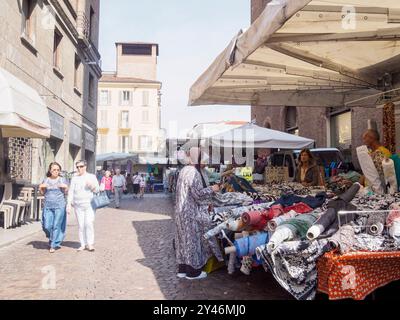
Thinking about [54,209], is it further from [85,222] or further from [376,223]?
[376,223]

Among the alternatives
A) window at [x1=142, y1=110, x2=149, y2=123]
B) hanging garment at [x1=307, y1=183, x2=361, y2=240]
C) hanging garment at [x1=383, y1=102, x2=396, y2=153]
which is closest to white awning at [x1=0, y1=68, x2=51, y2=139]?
hanging garment at [x1=307, y1=183, x2=361, y2=240]

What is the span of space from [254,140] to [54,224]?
482 centimetres

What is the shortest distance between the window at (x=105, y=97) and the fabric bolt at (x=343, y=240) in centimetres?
4640

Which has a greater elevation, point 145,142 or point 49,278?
point 145,142

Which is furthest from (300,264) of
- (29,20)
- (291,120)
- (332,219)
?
(291,120)

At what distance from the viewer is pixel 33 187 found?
10.9 m

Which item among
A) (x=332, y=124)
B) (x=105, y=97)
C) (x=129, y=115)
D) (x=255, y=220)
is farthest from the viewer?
(x=105, y=97)

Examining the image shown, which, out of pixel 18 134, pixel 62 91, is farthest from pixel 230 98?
pixel 62 91

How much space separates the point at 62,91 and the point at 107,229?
7.61 meters

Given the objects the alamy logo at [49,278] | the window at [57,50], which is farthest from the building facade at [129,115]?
the alamy logo at [49,278]

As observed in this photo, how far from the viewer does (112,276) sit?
5.21m

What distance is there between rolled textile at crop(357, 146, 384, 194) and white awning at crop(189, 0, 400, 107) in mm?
1441
